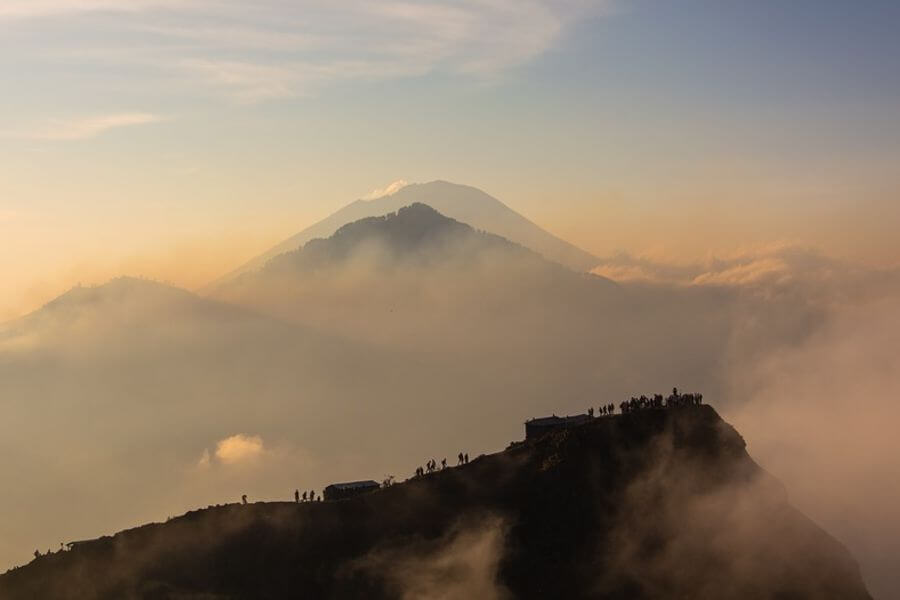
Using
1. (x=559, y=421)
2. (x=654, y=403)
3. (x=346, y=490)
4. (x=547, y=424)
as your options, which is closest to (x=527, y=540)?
(x=346, y=490)

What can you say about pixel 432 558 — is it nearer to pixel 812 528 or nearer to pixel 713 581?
pixel 713 581

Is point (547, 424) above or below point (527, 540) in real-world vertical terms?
above

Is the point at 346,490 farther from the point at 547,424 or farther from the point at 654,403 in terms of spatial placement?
the point at 654,403

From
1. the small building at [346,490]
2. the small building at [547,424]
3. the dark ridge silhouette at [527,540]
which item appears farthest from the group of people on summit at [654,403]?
the small building at [346,490]

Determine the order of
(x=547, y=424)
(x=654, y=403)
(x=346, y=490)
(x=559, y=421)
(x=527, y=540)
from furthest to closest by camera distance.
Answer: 1. (x=559, y=421)
2. (x=547, y=424)
3. (x=654, y=403)
4. (x=346, y=490)
5. (x=527, y=540)

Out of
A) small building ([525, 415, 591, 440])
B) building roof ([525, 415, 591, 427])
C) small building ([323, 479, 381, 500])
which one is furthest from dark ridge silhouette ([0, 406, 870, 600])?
building roof ([525, 415, 591, 427])

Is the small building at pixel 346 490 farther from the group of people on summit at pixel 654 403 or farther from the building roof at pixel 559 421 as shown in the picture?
the group of people on summit at pixel 654 403

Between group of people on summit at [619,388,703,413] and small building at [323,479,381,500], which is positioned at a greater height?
group of people on summit at [619,388,703,413]

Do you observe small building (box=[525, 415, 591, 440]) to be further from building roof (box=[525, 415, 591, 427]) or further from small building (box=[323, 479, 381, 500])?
small building (box=[323, 479, 381, 500])

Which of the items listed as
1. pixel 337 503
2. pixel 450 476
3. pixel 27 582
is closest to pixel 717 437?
pixel 450 476
